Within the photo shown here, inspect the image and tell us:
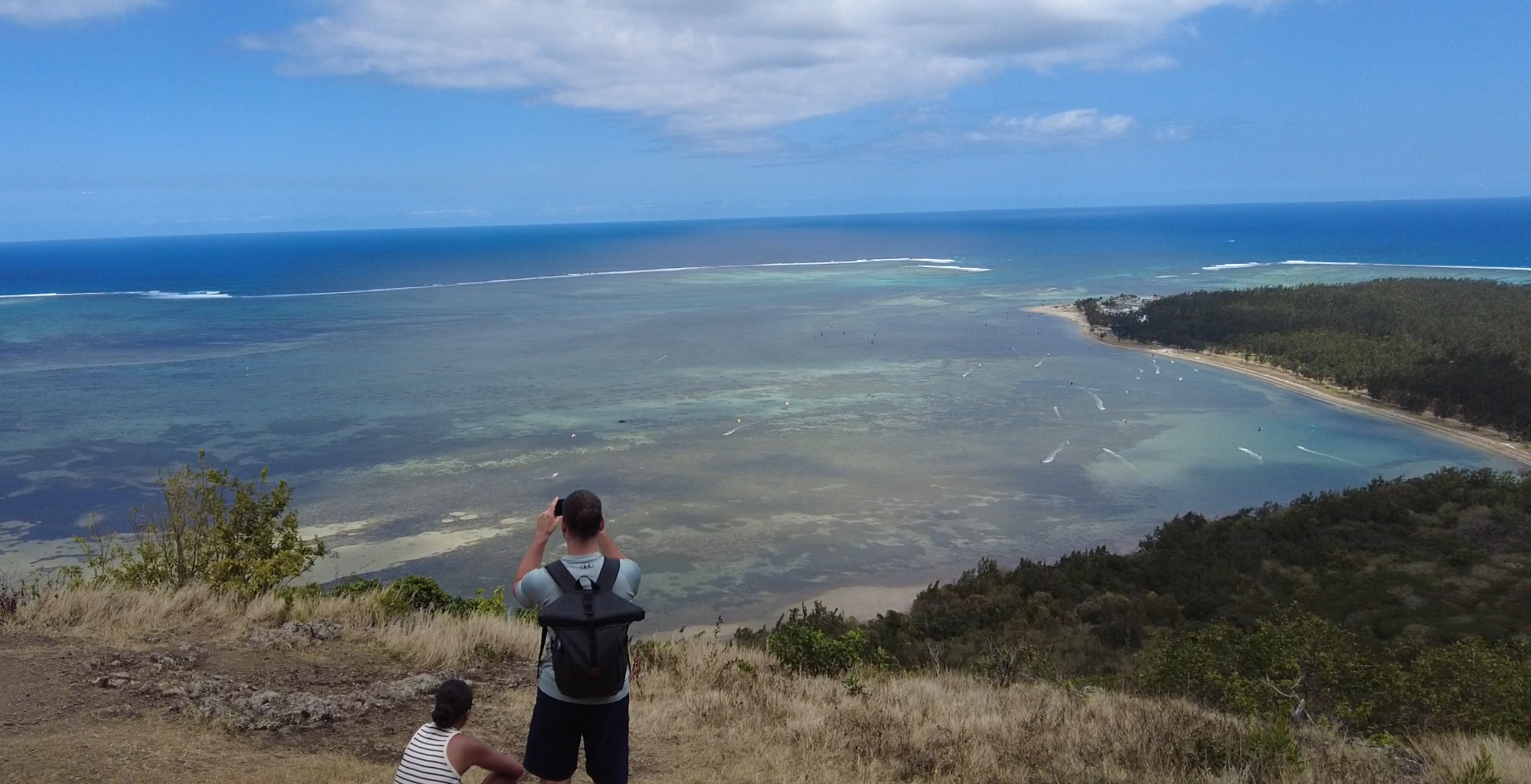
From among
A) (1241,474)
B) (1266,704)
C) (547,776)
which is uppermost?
(547,776)

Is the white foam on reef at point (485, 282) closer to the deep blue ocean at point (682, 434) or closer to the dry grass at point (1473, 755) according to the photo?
the deep blue ocean at point (682, 434)

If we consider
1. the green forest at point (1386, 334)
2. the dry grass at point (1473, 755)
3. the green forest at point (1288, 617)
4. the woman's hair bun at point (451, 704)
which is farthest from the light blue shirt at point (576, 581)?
the green forest at point (1386, 334)

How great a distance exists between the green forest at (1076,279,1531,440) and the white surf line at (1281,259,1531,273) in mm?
32350

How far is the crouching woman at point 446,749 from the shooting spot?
4211mm

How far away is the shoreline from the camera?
37000 millimetres

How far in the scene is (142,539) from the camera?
Result: 38.6 feet

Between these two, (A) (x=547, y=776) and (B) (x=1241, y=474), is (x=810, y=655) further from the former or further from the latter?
(B) (x=1241, y=474)

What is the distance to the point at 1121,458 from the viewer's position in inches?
1291

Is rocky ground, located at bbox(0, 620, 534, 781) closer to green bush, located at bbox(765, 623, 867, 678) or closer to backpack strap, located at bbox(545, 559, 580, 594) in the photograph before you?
green bush, located at bbox(765, 623, 867, 678)

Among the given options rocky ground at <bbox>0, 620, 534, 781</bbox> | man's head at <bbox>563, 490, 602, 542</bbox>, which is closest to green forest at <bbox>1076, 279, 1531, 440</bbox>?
rocky ground at <bbox>0, 620, 534, 781</bbox>

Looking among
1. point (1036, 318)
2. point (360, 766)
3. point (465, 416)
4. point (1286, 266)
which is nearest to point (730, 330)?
point (1036, 318)

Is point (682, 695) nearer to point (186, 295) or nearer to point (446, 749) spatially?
point (446, 749)

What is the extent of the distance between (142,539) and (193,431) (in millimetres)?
25521

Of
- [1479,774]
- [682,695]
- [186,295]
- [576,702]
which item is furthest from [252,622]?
[186,295]
